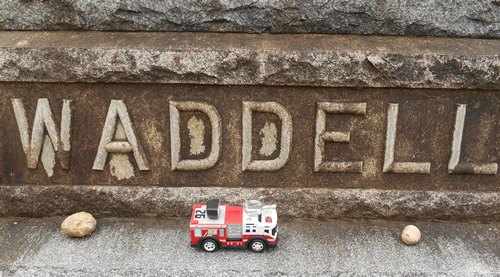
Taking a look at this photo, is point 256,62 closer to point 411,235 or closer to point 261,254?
point 261,254

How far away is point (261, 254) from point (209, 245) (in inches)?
9.7

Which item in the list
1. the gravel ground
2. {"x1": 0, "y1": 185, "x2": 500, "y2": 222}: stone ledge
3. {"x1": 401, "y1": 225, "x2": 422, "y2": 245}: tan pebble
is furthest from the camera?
{"x1": 0, "y1": 185, "x2": 500, "y2": 222}: stone ledge

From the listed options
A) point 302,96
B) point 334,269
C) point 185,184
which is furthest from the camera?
point 185,184

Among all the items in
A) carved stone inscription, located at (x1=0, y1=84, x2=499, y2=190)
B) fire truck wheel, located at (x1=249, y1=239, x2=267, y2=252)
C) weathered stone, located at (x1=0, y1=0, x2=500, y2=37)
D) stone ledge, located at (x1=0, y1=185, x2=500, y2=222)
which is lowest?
fire truck wheel, located at (x1=249, y1=239, x2=267, y2=252)

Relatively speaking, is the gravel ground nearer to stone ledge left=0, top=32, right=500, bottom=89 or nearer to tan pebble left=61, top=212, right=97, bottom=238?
tan pebble left=61, top=212, right=97, bottom=238

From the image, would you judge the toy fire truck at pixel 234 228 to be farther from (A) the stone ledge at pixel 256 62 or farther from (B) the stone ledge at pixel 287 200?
(A) the stone ledge at pixel 256 62

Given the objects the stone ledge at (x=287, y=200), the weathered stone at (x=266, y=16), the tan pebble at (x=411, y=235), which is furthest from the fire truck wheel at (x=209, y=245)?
the weathered stone at (x=266, y=16)

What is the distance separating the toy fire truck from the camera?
2.21m

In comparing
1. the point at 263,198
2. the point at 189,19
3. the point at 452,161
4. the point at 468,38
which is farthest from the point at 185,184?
the point at 468,38

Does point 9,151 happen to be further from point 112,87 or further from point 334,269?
point 334,269

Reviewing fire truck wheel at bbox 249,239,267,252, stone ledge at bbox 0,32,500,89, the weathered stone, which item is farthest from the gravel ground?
the weathered stone

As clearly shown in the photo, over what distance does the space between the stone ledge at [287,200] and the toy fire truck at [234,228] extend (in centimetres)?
25

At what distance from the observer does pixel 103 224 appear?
2506 mm

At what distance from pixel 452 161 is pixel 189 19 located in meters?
1.49
